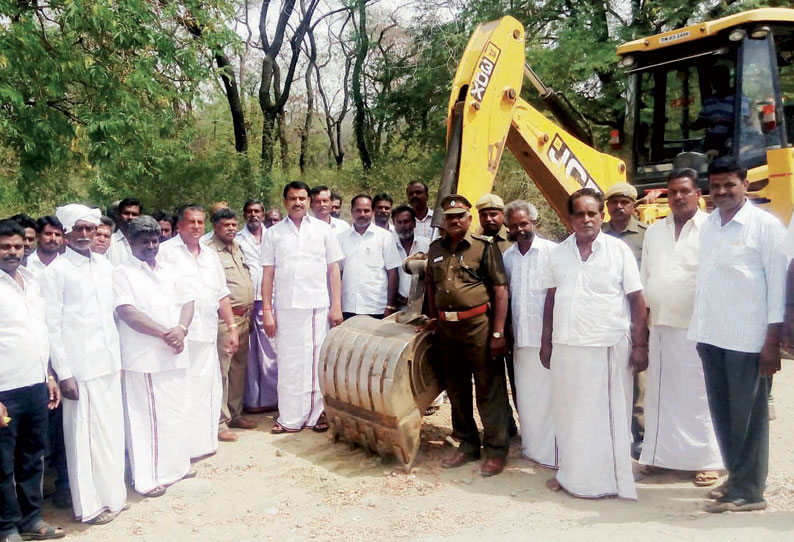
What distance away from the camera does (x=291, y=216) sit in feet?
18.8

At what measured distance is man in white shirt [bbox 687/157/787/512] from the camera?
3697 millimetres

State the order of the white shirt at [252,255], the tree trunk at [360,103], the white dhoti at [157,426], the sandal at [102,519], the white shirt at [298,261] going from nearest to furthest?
the sandal at [102,519] → the white dhoti at [157,426] → the white shirt at [298,261] → the white shirt at [252,255] → the tree trunk at [360,103]

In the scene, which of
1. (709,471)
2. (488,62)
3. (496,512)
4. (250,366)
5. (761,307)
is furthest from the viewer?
(250,366)

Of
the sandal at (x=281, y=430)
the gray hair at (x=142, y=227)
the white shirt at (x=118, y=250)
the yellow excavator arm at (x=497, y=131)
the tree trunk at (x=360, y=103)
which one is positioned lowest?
the sandal at (x=281, y=430)

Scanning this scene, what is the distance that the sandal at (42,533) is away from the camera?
392cm

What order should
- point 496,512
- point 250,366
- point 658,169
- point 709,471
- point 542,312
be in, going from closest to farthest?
point 496,512, point 709,471, point 542,312, point 250,366, point 658,169

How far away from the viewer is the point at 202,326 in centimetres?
513

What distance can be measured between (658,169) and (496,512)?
438cm

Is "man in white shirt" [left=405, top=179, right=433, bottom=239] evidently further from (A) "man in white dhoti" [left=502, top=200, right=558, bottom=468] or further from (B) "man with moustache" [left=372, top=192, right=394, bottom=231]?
(A) "man in white dhoti" [left=502, top=200, right=558, bottom=468]

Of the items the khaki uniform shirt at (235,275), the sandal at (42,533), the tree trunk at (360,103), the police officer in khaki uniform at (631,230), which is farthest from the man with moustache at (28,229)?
the tree trunk at (360,103)

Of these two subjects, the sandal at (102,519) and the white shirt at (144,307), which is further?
the white shirt at (144,307)

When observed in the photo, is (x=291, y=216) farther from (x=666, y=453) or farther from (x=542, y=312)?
(x=666, y=453)

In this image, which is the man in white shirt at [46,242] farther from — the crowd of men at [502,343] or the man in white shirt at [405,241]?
the man in white shirt at [405,241]

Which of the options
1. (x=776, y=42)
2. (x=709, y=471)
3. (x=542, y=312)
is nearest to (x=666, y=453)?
(x=709, y=471)
